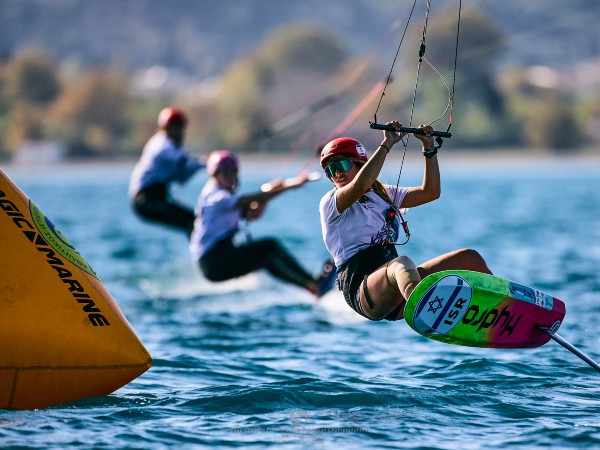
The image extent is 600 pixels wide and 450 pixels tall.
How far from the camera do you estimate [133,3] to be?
165 metres

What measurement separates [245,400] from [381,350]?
2690 mm

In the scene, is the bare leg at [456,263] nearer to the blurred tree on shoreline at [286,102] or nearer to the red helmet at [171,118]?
the red helmet at [171,118]

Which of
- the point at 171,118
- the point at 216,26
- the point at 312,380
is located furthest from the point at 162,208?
the point at 216,26

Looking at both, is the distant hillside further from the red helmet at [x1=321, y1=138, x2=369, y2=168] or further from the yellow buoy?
the yellow buoy

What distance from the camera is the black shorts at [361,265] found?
780 centimetres

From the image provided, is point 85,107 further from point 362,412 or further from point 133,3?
point 362,412

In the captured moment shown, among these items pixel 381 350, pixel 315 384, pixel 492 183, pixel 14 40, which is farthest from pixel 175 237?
pixel 14 40

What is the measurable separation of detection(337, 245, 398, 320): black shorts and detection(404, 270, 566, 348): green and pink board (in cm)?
53

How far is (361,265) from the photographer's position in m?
7.82

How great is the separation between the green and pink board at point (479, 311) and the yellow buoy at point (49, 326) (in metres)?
1.73

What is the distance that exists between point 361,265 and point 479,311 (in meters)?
0.81


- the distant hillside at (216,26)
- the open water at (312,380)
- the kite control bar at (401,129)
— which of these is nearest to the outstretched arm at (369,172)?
the kite control bar at (401,129)

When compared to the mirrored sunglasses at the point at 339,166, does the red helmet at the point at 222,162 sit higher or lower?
higher

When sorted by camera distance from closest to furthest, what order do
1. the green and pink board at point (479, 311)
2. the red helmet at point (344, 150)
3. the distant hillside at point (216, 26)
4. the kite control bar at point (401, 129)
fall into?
1. the kite control bar at point (401, 129)
2. the green and pink board at point (479, 311)
3. the red helmet at point (344, 150)
4. the distant hillside at point (216, 26)
